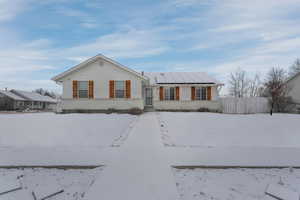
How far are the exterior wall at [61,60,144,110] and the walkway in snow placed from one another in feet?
29.8

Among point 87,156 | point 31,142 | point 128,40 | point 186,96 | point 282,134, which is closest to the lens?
point 87,156

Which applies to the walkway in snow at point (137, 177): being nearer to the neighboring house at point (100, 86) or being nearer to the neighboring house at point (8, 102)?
the neighboring house at point (100, 86)

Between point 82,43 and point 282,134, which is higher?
point 82,43

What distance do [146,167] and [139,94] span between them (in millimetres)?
10527

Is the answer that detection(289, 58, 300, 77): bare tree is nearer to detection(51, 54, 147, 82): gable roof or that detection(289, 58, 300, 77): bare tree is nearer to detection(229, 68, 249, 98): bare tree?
detection(229, 68, 249, 98): bare tree

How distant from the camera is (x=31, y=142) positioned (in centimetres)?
598

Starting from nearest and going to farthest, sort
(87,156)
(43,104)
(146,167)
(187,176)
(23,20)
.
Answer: (187,176)
(146,167)
(87,156)
(23,20)
(43,104)

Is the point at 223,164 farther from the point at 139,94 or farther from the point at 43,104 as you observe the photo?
the point at 43,104

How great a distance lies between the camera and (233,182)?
339 cm

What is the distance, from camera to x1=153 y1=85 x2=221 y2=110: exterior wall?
1689 cm

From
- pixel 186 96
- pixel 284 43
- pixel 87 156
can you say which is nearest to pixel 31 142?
pixel 87 156

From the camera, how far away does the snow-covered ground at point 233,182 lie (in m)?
2.91

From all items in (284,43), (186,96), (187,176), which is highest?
(284,43)

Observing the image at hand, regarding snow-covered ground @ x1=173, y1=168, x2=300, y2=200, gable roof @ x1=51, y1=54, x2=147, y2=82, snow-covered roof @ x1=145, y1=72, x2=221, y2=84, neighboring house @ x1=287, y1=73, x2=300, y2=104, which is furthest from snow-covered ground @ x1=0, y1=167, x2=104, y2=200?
neighboring house @ x1=287, y1=73, x2=300, y2=104
